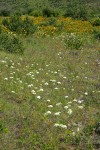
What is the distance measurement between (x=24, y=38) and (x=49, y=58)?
5229mm

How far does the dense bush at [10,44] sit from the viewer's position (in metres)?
16.5

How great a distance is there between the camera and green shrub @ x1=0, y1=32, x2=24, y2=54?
16469mm

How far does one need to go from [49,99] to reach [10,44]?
24.3ft

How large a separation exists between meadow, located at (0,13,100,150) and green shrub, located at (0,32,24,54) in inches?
2.6

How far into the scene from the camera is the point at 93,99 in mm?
10352

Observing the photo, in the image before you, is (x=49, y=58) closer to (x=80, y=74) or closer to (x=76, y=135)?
(x=80, y=74)

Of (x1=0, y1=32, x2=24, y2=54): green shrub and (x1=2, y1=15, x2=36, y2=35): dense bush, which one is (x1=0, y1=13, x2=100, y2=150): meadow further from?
(x1=2, y1=15, x2=36, y2=35): dense bush

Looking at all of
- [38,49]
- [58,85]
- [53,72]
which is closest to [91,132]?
[58,85]

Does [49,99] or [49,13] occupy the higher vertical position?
[49,99]

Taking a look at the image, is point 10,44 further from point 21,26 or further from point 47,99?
point 47,99

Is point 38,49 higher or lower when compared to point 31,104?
lower

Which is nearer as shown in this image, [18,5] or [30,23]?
[30,23]

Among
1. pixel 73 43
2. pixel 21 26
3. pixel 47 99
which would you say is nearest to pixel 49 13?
pixel 21 26

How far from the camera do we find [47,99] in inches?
396
